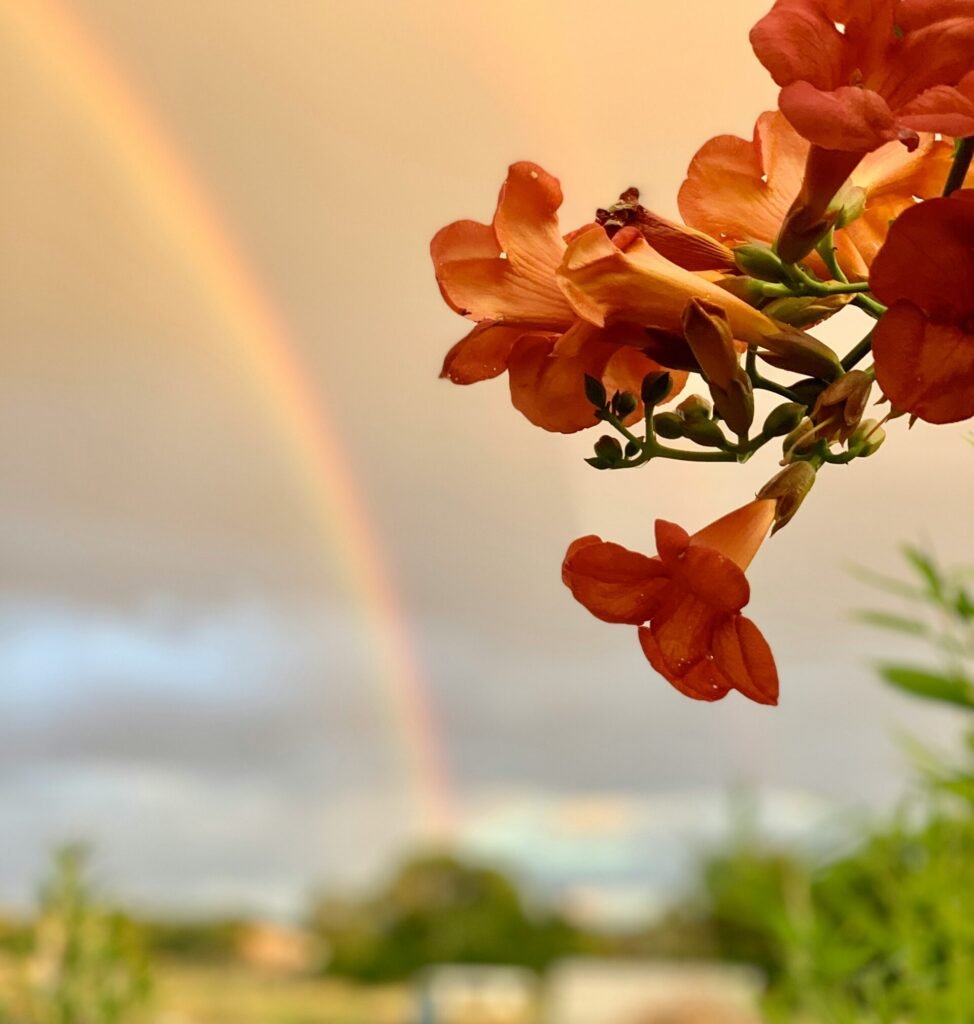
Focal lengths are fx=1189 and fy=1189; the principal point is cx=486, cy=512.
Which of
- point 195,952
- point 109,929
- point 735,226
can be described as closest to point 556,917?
point 195,952

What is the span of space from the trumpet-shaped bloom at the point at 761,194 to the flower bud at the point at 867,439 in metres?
0.06

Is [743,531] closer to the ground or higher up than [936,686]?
closer to the ground

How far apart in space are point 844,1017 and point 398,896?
69.0ft

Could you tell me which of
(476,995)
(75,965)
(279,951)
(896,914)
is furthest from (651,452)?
(279,951)

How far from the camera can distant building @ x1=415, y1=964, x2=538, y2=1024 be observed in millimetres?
17547

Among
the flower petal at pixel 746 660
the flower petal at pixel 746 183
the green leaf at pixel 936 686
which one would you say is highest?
the green leaf at pixel 936 686

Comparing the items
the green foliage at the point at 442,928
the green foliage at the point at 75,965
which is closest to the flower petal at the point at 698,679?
the green foliage at the point at 75,965

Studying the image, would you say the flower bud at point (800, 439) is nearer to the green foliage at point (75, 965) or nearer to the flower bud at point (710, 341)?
the flower bud at point (710, 341)

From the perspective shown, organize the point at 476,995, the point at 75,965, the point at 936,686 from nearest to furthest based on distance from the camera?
the point at 936,686 < the point at 75,965 < the point at 476,995

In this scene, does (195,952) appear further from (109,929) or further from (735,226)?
(735,226)

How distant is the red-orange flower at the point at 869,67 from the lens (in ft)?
0.68

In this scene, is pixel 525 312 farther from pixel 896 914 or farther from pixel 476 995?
pixel 476 995

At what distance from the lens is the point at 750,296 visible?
0.28 m

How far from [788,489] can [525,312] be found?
7 cm
